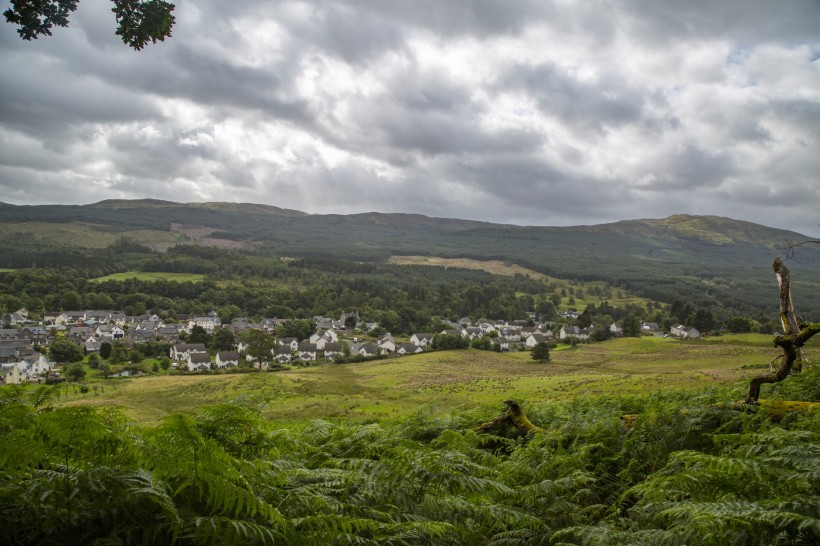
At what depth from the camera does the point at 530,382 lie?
169 feet

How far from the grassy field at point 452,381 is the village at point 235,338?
14935mm

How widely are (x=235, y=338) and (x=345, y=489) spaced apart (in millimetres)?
107825

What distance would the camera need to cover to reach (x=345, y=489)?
5.01m

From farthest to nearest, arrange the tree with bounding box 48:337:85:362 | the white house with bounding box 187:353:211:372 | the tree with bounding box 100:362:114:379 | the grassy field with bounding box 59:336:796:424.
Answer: the tree with bounding box 48:337:85:362 → the white house with bounding box 187:353:211:372 → the tree with bounding box 100:362:114:379 → the grassy field with bounding box 59:336:796:424

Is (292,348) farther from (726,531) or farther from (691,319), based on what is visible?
Answer: (726,531)

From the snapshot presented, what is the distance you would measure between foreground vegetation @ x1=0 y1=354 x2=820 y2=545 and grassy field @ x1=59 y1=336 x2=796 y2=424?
75.8 ft

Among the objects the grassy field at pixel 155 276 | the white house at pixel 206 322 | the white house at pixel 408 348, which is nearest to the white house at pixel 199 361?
the white house at pixel 408 348

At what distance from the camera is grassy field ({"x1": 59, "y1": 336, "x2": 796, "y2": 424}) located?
36.8 m

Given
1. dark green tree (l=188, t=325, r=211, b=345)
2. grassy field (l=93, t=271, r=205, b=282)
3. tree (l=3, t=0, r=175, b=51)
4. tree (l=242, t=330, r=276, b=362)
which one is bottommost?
dark green tree (l=188, t=325, r=211, b=345)

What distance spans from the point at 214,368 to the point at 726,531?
89600mm

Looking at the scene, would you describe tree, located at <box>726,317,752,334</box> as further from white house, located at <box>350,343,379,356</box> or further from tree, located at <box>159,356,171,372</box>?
tree, located at <box>159,356,171,372</box>

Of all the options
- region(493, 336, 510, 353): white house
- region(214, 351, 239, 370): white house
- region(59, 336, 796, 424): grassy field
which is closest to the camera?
region(59, 336, 796, 424): grassy field

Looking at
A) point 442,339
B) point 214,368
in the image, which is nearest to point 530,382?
point 442,339

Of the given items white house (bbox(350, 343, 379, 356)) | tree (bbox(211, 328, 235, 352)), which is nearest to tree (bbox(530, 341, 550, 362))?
white house (bbox(350, 343, 379, 356))
